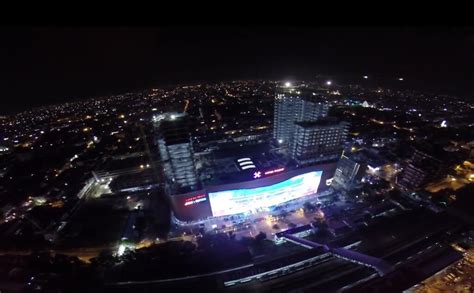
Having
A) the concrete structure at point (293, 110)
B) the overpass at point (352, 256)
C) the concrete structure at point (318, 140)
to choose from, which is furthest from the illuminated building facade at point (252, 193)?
the concrete structure at point (293, 110)

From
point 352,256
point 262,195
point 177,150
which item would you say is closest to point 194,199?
point 177,150

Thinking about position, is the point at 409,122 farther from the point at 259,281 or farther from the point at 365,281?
the point at 259,281

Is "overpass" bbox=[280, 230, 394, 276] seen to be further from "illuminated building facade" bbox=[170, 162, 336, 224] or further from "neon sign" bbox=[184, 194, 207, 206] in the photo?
"neon sign" bbox=[184, 194, 207, 206]

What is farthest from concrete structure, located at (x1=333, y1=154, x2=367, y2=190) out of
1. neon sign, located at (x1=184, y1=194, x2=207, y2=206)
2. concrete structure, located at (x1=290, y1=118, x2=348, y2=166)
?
neon sign, located at (x1=184, y1=194, x2=207, y2=206)

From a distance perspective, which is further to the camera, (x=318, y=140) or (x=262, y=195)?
(x=318, y=140)

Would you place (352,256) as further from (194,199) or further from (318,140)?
(194,199)

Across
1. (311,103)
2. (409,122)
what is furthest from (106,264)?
(409,122)
